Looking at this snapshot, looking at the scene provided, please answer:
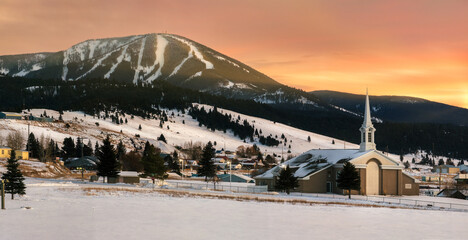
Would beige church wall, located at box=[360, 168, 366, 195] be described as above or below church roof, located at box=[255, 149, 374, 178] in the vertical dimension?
below

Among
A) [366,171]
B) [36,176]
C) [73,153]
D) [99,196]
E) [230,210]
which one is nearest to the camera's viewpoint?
[230,210]

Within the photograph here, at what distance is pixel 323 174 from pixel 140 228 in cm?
5623

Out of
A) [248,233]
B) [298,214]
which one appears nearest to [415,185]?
[298,214]

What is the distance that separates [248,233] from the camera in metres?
31.8

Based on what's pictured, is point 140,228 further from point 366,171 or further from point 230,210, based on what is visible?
point 366,171

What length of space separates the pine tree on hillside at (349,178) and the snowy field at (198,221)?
2563 cm

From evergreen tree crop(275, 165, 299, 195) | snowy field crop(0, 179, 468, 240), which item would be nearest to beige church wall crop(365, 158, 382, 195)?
evergreen tree crop(275, 165, 299, 195)

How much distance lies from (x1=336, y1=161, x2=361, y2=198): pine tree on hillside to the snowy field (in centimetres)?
2563

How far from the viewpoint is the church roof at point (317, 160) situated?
8444 centimetres

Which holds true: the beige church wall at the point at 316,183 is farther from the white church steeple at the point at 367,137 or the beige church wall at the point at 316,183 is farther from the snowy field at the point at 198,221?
the snowy field at the point at 198,221

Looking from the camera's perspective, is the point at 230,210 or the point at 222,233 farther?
the point at 230,210

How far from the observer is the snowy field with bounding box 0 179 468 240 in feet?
101

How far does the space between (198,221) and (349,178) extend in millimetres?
43148

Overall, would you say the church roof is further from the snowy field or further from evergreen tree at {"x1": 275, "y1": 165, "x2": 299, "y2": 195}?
the snowy field
